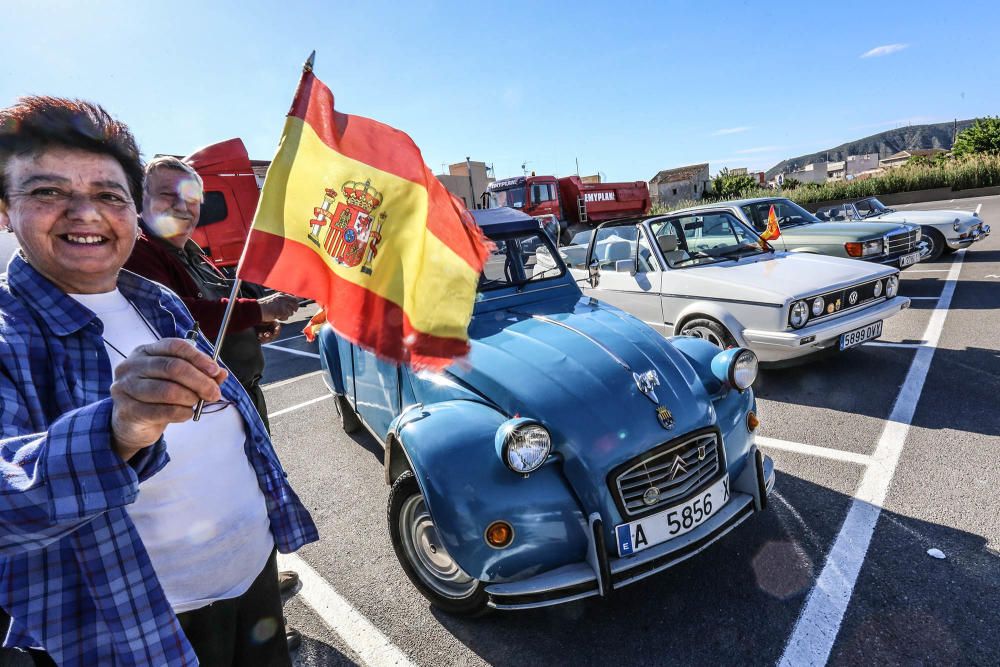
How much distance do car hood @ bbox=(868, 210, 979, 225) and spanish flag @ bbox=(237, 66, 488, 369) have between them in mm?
11522

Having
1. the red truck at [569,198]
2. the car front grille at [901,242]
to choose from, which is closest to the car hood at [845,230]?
the car front grille at [901,242]

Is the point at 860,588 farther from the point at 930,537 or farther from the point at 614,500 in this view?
the point at 614,500

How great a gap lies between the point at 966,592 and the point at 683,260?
12.5 feet

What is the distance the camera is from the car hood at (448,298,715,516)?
231 cm

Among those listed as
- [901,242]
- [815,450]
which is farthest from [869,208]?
[815,450]

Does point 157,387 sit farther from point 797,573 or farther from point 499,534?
point 797,573

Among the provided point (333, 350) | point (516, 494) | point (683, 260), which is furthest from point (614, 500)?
point (683, 260)

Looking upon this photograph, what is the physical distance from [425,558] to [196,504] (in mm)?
1547

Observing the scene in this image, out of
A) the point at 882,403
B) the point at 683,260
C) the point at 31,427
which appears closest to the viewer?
the point at 31,427

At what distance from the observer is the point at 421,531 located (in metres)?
2.61

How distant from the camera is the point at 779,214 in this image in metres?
8.70

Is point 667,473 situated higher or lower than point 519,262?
lower

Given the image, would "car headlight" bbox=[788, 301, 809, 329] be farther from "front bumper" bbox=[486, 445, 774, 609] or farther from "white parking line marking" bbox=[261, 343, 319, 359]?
"white parking line marking" bbox=[261, 343, 319, 359]

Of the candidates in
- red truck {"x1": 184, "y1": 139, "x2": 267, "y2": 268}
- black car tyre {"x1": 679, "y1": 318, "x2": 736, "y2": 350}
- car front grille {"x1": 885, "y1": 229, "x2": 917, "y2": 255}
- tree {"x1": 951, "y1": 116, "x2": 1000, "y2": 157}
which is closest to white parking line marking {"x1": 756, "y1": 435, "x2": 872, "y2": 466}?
black car tyre {"x1": 679, "y1": 318, "x2": 736, "y2": 350}
